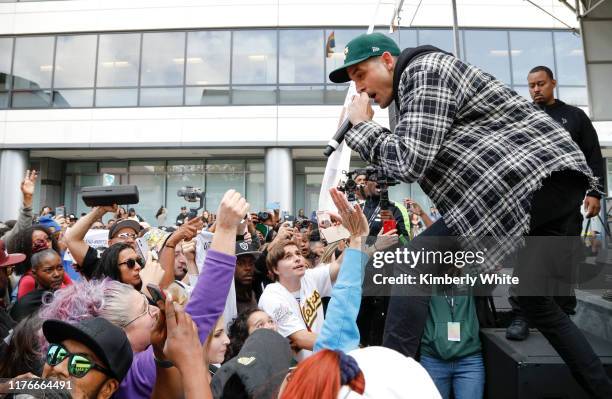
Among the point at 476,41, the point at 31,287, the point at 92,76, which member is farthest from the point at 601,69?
the point at 92,76

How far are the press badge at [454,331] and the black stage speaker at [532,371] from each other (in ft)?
0.63

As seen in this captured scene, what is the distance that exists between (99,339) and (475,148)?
1.56 metres

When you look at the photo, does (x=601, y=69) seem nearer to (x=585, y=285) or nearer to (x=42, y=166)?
(x=585, y=285)

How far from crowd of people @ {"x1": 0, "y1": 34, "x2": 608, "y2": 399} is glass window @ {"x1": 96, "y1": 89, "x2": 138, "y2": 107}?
13.4m

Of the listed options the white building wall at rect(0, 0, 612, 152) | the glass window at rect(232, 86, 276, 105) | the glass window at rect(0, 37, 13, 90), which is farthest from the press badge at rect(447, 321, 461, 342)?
the glass window at rect(0, 37, 13, 90)

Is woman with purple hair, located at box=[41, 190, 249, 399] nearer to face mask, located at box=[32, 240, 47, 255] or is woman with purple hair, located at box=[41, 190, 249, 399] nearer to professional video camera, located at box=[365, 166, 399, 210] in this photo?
professional video camera, located at box=[365, 166, 399, 210]

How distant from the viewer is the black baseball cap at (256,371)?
1.27 m

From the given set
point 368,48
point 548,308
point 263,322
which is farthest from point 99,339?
point 548,308

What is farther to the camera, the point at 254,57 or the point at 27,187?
the point at 254,57

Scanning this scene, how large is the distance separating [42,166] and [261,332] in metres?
19.0

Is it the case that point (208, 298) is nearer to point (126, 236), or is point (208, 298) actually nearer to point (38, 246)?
point (126, 236)

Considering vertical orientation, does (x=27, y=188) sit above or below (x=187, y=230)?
above

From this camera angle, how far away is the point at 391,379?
35.6 inches

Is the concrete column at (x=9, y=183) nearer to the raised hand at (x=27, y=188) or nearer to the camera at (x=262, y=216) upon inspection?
the camera at (x=262, y=216)
